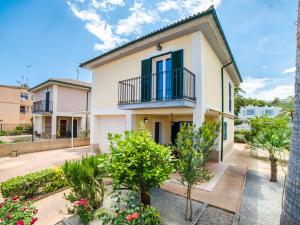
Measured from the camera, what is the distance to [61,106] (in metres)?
22.8

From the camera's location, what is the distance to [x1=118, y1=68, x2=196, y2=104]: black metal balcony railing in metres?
9.01

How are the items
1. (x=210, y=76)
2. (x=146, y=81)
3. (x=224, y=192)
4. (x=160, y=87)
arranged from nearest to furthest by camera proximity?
(x=224, y=192)
(x=160, y=87)
(x=210, y=76)
(x=146, y=81)

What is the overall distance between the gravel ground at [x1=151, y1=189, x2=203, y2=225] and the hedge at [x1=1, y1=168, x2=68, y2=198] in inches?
181

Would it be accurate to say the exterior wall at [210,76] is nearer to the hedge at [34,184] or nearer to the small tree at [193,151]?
the small tree at [193,151]

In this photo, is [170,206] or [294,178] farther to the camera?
[170,206]

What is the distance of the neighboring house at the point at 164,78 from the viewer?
29.6 feet

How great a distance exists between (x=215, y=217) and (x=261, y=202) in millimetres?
2597

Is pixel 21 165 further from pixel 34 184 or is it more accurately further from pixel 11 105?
pixel 11 105

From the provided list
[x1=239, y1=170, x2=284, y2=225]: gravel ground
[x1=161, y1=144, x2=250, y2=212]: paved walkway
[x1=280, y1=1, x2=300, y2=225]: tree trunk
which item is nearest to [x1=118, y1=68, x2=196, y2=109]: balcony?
[x1=161, y1=144, x2=250, y2=212]: paved walkway

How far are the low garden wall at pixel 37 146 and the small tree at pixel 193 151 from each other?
54.4 feet

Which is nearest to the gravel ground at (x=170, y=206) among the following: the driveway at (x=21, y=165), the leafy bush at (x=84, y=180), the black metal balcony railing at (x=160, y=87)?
the leafy bush at (x=84, y=180)

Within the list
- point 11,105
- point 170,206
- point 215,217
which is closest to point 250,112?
point 215,217

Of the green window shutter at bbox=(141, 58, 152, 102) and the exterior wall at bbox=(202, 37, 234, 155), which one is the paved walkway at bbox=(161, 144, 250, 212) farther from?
the green window shutter at bbox=(141, 58, 152, 102)

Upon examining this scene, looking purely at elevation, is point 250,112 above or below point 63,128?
above
